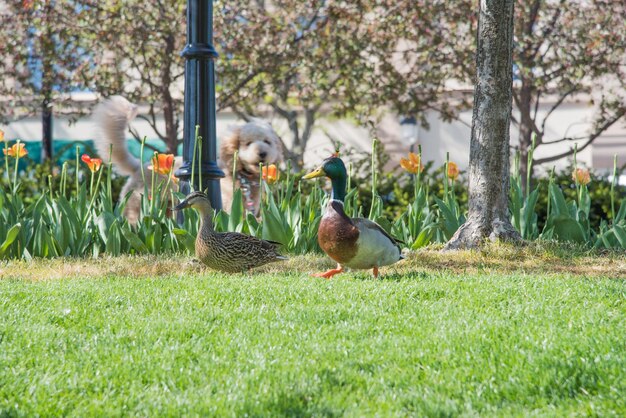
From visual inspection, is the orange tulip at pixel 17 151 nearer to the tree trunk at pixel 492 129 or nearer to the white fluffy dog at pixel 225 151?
the white fluffy dog at pixel 225 151

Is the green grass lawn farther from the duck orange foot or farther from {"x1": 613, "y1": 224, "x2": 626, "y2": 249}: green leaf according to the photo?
{"x1": 613, "y1": 224, "x2": 626, "y2": 249}: green leaf

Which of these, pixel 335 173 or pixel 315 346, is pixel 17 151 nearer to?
pixel 335 173

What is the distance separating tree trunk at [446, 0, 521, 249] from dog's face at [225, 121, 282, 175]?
2.58 meters

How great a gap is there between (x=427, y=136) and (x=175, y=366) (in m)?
22.6

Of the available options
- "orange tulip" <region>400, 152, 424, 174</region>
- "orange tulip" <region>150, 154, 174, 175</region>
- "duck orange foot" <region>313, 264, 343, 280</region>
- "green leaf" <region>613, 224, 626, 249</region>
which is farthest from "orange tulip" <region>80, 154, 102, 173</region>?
"green leaf" <region>613, 224, 626, 249</region>

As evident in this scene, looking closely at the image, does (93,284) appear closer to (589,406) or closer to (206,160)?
(206,160)

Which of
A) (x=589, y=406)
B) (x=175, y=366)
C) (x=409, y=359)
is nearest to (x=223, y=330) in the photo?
(x=175, y=366)

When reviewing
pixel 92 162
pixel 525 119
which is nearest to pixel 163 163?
pixel 92 162

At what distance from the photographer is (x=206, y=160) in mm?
7652

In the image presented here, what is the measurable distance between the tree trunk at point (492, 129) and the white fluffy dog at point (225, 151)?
2.59m

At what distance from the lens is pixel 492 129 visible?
7.09 meters

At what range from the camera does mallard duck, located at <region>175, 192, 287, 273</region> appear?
594 centimetres

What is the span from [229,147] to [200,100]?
2134 millimetres

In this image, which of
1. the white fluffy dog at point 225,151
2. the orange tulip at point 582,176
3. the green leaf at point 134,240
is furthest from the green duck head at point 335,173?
the white fluffy dog at point 225,151
